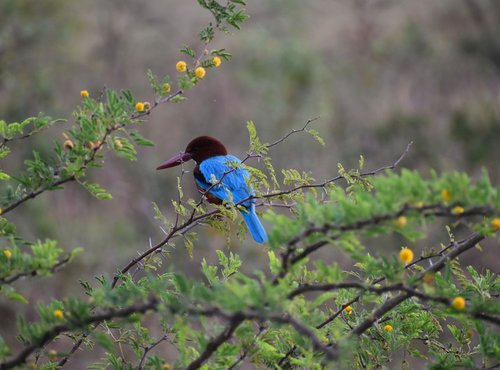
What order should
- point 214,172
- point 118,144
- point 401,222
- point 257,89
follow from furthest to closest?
point 257,89 < point 214,172 < point 118,144 < point 401,222

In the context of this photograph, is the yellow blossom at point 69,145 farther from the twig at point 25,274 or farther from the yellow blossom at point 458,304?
the yellow blossom at point 458,304

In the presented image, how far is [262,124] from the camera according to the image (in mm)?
11859

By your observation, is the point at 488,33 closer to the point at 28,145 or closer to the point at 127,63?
the point at 127,63

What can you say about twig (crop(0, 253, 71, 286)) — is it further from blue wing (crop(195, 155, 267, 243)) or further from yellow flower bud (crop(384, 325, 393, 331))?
blue wing (crop(195, 155, 267, 243))

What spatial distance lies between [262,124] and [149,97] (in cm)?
199

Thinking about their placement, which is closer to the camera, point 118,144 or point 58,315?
point 58,315

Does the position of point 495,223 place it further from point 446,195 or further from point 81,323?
point 81,323

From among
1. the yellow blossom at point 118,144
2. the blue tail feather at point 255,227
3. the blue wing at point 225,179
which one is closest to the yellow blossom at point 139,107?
the yellow blossom at point 118,144

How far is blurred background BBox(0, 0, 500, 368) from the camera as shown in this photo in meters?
9.63

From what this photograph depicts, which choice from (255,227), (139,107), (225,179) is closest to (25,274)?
(139,107)

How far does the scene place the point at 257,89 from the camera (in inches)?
500

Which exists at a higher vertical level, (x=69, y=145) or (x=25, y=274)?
(x=69, y=145)

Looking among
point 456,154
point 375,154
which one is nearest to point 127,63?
point 375,154

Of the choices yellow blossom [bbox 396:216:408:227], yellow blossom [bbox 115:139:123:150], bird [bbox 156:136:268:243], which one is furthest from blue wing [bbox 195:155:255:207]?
yellow blossom [bbox 396:216:408:227]
